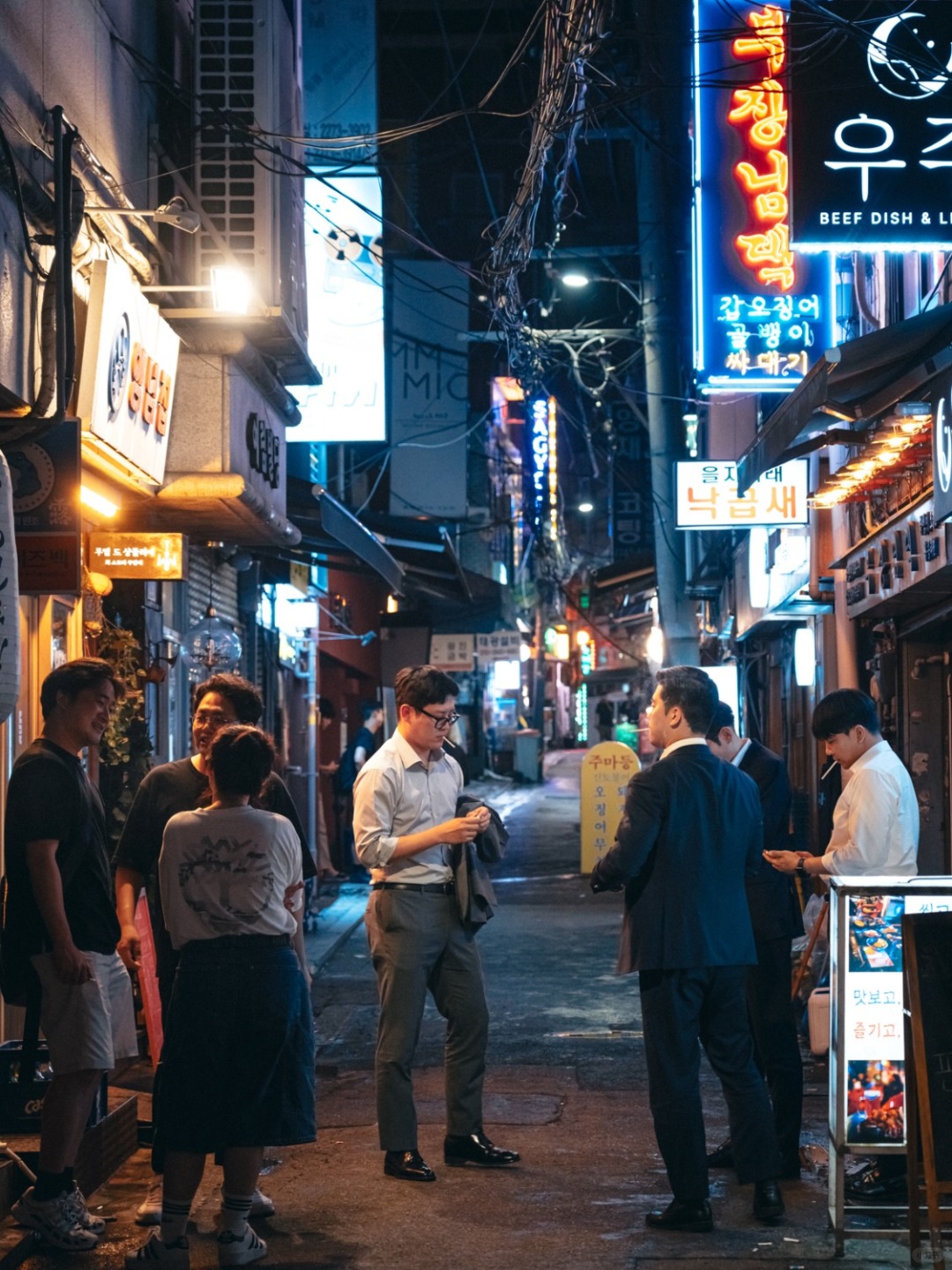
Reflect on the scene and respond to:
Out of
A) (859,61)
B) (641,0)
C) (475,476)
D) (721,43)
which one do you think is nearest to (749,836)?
(859,61)

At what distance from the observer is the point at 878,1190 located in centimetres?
580

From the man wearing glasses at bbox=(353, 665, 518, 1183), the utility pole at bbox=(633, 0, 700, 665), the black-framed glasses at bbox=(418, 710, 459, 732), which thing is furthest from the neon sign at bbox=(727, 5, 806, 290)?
the man wearing glasses at bbox=(353, 665, 518, 1183)

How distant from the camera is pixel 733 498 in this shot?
50.4ft

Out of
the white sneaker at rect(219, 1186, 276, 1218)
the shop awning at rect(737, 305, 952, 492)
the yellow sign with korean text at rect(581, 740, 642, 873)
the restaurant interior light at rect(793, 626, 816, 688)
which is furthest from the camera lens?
the yellow sign with korean text at rect(581, 740, 642, 873)

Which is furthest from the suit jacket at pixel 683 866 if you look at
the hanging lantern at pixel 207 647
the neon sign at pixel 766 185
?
the neon sign at pixel 766 185

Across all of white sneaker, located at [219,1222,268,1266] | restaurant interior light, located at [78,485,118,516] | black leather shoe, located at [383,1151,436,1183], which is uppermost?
restaurant interior light, located at [78,485,118,516]

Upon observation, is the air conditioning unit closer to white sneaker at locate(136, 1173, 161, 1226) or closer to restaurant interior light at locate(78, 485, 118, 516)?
restaurant interior light at locate(78, 485, 118, 516)

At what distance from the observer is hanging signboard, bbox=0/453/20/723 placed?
16.4ft

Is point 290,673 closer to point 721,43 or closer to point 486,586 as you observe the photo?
point 486,586

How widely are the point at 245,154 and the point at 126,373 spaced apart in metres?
3.14

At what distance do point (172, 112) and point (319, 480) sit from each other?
439 inches

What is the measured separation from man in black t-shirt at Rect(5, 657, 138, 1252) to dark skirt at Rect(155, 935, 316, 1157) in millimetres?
467

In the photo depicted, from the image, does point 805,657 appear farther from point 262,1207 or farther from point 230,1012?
point 230,1012

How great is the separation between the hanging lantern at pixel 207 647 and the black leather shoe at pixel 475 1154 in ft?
22.1
